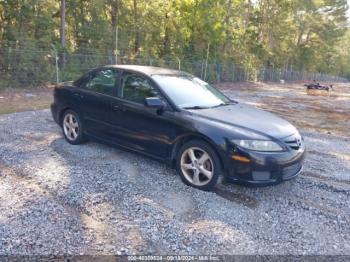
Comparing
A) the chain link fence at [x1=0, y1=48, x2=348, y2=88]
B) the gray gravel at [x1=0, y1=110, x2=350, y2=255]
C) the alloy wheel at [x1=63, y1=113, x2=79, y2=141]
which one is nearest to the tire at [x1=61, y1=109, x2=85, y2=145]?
the alloy wheel at [x1=63, y1=113, x2=79, y2=141]

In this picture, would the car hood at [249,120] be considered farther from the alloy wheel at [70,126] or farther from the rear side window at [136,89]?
the alloy wheel at [70,126]

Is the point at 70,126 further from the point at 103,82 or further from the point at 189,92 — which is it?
the point at 189,92

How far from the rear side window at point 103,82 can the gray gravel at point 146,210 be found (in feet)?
3.39

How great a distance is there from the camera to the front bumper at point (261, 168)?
394cm

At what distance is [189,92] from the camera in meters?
5.00

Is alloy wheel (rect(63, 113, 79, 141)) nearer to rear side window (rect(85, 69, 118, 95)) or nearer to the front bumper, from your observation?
rear side window (rect(85, 69, 118, 95))

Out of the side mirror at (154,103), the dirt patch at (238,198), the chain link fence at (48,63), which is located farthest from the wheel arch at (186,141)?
the chain link fence at (48,63)

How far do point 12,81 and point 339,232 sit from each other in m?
13.8

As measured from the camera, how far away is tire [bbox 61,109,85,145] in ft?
18.7

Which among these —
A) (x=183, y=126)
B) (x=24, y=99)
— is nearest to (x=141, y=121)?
(x=183, y=126)

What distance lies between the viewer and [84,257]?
289 cm

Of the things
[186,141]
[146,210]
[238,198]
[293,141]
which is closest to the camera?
[146,210]

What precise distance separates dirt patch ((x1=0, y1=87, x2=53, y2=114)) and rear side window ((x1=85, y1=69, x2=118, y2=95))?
460 cm

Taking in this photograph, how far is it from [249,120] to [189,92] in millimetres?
1027
